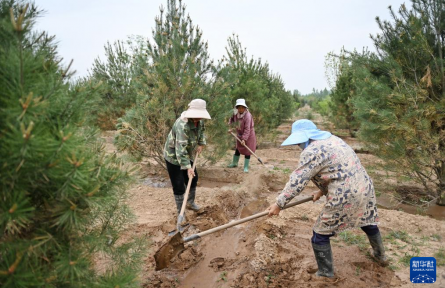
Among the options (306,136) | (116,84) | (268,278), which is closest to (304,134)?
(306,136)

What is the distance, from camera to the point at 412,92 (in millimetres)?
4910

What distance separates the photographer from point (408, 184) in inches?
257

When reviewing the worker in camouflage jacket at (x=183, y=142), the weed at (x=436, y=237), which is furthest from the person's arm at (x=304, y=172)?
the weed at (x=436, y=237)

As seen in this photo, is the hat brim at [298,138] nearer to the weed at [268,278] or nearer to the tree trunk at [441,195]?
the weed at [268,278]

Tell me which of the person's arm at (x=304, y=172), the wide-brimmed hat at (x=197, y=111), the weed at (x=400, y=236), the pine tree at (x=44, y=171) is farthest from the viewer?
the wide-brimmed hat at (x=197, y=111)

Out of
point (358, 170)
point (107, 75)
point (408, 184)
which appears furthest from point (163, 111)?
point (107, 75)

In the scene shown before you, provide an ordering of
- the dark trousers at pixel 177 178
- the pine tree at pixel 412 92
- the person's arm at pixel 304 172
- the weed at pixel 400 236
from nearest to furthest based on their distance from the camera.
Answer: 1. the person's arm at pixel 304 172
2. the weed at pixel 400 236
3. the dark trousers at pixel 177 178
4. the pine tree at pixel 412 92

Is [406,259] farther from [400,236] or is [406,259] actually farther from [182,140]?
[182,140]

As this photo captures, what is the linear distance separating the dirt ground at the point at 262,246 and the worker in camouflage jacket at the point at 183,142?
2.05 ft

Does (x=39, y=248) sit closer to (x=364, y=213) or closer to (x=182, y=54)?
(x=364, y=213)

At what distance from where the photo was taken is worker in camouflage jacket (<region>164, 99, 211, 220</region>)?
12.9 feet

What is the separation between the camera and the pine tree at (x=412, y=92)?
4.80 metres

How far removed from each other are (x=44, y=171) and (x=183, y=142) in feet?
8.55

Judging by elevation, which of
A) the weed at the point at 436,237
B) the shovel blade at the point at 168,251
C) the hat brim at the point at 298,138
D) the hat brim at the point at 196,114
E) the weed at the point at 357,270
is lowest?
the weed at the point at 357,270
